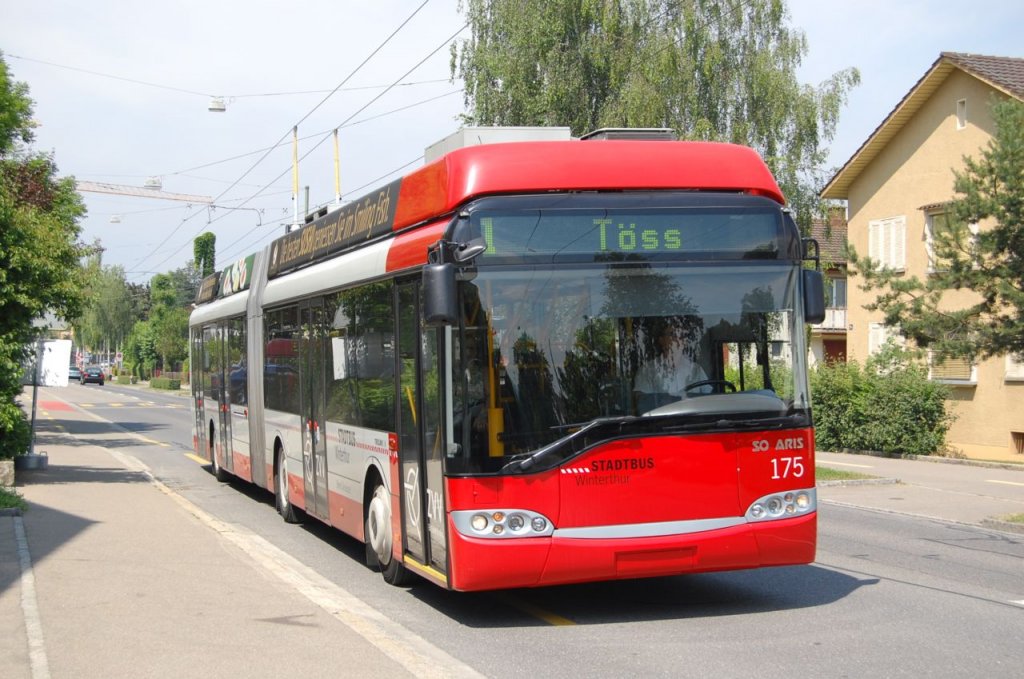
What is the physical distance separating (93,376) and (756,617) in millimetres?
98088

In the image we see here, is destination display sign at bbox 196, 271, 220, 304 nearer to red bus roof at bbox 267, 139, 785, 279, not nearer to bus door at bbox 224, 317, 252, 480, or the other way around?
bus door at bbox 224, 317, 252, 480

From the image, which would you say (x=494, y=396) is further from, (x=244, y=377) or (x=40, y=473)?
(x=40, y=473)

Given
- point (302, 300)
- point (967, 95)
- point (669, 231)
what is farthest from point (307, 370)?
point (967, 95)

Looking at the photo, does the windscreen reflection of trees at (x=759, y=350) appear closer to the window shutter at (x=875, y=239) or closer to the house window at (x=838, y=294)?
the window shutter at (x=875, y=239)

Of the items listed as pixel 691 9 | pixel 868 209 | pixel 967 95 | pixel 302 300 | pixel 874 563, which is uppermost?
pixel 691 9

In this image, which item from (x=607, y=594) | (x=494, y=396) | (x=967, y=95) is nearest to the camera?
(x=494, y=396)

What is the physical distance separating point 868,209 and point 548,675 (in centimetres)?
2874

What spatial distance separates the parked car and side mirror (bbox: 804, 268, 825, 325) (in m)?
97.4

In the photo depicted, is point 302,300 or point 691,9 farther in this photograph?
point 691,9

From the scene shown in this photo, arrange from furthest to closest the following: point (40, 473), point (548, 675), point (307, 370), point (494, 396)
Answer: point (40, 473) → point (307, 370) → point (494, 396) → point (548, 675)

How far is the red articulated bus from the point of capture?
769cm

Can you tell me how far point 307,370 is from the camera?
1227cm

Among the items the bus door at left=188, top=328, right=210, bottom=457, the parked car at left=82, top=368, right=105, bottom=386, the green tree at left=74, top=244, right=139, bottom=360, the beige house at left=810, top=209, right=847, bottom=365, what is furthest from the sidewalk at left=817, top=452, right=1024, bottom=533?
the green tree at left=74, top=244, right=139, bottom=360

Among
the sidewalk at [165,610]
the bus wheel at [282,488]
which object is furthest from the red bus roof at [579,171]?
the bus wheel at [282,488]
